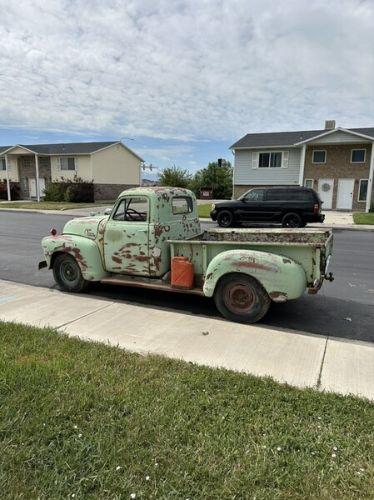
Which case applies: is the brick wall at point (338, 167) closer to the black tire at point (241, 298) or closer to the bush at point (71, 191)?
the bush at point (71, 191)

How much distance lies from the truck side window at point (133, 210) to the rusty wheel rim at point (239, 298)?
1.73 m

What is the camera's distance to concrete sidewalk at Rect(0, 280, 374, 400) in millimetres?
3707

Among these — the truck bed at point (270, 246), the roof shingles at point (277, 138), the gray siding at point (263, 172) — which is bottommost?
the truck bed at point (270, 246)

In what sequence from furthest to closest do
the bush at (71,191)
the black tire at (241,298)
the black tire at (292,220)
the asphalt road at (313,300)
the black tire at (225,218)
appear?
the bush at (71,191) → the black tire at (225,218) → the black tire at (292,220) → the asphalt road at (313,300) → the black tire at (241,298)

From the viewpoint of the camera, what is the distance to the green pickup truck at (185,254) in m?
4.87

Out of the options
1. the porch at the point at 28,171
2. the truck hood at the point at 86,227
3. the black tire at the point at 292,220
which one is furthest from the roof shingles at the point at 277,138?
the truck hood at the point at 86,227

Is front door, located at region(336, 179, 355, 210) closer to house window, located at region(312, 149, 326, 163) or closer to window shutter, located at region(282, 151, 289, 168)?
house window, located at region(312, 149, 326, 163)

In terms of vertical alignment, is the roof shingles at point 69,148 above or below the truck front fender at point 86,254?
above

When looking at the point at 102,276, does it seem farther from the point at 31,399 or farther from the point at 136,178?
the point at 136,178

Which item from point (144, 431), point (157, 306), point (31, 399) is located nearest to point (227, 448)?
point (144, 431)

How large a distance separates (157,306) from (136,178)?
1680 inches

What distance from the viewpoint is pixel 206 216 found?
77.0 ft

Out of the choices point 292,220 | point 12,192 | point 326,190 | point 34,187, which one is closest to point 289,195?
point 292,220

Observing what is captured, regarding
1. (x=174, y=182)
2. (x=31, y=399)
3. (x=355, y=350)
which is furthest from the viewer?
(x=174, y=182)
